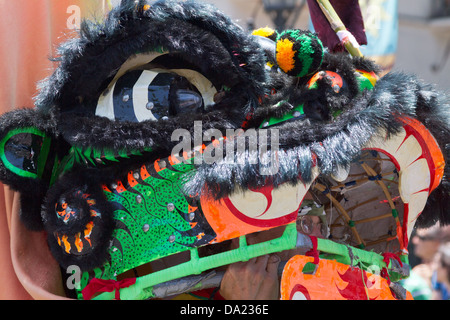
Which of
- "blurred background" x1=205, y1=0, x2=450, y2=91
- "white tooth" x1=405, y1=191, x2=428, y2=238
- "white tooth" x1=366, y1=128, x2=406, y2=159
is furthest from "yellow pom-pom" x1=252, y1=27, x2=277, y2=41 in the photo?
"blurred background" x1=205, y1=0, x2=450, y2=91

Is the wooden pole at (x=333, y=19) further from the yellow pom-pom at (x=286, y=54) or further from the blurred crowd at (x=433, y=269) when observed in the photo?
the blurred crowd at (x=433, y=269)

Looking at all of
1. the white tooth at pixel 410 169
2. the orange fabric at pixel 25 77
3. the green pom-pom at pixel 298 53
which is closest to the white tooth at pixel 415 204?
the white tooth at pixel 410 169

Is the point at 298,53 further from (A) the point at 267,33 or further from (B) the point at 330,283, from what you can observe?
(B) the point at 330,283

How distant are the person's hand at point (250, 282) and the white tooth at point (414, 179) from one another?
16.6 inches

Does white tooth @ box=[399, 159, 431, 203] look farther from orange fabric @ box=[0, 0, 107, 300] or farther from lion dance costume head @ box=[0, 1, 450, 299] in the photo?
orange fabric @ box=[0, 0, 107, 300]

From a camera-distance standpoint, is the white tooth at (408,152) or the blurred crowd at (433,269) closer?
the white tooth at (408,152)

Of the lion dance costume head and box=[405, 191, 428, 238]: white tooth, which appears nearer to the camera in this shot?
Result: the lion dance costume head

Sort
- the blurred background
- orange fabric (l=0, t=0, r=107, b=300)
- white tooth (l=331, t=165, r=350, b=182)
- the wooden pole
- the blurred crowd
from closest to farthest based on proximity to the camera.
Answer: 1. white tooth (l=331, t=165, r=350, b=182)
2. orange fabric (l=0, t=0, r=107, b=300)
3. the wooden pole
4. the blurred crowd
5. the blurred background

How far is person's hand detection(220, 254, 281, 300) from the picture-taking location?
55.4 inches

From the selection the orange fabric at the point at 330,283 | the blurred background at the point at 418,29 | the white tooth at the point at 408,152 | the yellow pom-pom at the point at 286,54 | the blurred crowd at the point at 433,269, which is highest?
the blurred background at the point at 418,29

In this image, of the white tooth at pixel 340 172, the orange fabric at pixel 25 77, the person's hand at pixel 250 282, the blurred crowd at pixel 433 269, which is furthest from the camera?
the blurred crowd at pixel 433 269

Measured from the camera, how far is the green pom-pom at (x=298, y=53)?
1.42 metres

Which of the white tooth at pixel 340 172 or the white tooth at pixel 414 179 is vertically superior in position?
the white tooth at pixel 414 179

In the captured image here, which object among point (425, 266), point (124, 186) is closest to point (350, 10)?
point (124, 186)
